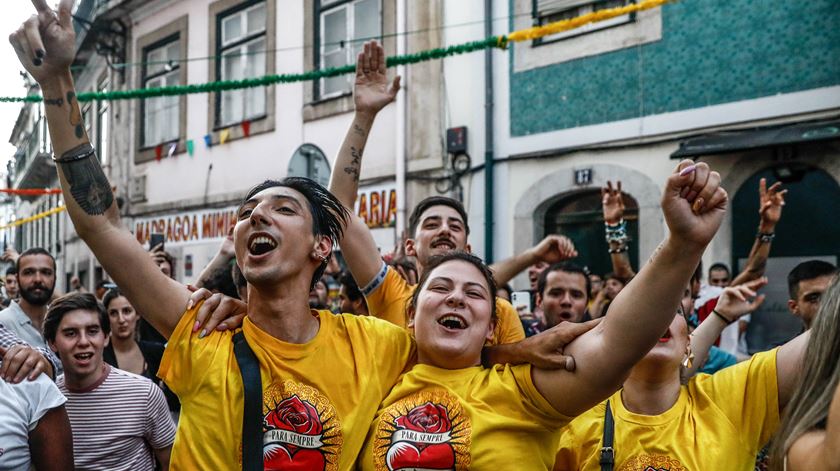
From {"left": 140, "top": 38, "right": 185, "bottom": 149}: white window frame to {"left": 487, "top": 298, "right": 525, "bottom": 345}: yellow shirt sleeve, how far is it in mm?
12234

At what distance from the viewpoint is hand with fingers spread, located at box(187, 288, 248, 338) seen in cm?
229

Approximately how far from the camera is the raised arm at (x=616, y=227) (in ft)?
→ 12.0

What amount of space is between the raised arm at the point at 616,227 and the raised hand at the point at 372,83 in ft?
3.78

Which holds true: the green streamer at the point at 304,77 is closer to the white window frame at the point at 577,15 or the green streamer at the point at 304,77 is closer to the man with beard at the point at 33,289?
the man with beard at the point at 33,289

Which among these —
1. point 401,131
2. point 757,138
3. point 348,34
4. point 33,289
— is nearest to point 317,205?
point 33,289

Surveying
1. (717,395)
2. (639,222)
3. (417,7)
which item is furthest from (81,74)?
(717,395)

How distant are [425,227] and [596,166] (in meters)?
5.00

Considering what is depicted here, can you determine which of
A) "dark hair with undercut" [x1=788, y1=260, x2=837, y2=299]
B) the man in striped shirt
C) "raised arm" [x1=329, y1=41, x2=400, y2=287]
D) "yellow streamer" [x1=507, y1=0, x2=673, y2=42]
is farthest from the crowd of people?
"yellow streamer" [x1=507, y1=0, x2=673, y2=42]

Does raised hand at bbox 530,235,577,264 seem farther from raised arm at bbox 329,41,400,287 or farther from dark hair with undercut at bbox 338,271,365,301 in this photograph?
dark hair with undercut at bbox 338,271,365,301

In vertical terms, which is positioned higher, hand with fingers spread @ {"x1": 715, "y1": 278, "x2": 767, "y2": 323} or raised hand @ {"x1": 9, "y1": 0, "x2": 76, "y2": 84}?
raised hand @ {"x1": 9, "y1": 0, "x2": 76, "y2": 84}

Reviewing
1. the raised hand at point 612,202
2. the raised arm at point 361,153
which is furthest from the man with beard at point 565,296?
the raised arm at point 361,153

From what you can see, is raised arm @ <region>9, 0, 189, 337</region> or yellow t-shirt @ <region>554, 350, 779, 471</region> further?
yellow t-shirt @ <region>554, 350, 779, 471</region>

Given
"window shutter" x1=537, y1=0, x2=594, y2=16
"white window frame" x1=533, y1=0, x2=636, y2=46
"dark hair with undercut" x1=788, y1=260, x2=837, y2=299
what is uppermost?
"window shutter" x1=537, y1=0, x2=594, y2=16

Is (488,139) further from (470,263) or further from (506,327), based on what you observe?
(470,263)
